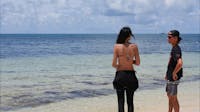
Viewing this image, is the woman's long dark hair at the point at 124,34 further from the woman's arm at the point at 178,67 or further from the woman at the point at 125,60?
the woman's arm at the point at 178,67

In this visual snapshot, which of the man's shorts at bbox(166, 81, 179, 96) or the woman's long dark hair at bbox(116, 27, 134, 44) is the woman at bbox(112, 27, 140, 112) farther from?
the man's shorts at bbox(166, 81, 179, 96)

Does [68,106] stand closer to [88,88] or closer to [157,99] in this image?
[157,99]

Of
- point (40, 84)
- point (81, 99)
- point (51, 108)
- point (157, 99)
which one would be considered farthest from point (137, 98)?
point (40, 84)

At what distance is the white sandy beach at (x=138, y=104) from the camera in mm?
11991

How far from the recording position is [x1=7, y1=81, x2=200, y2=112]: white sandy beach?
12.0 metres

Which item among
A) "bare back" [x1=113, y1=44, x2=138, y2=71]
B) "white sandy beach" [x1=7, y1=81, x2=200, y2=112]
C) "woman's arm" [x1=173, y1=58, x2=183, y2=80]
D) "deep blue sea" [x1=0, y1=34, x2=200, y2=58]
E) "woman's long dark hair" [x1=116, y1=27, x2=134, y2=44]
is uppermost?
"woman's long dark hair" [x1=116, y1=27, x2=134, y2=44]

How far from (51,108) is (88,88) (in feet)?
14.6

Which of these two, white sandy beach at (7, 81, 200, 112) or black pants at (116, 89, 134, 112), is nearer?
black pants at (116, 89, 134, 112)

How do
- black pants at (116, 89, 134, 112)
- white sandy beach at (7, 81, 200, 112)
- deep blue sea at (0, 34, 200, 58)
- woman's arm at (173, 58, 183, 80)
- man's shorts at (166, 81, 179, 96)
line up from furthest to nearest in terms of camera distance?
deep blue sea at (0, 34, 200, 58) < white sandy beach at (7, 81, 200, 112) < man's shorts at (166, 81, 179, 96) < woman's arm at (173, 58, 183, 80) < black pants at (116, 89, 134, 112)

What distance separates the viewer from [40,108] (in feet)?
41.0

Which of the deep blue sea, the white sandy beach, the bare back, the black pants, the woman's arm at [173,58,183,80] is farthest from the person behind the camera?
the deep blue sea

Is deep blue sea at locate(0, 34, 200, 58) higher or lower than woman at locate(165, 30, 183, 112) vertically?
lower

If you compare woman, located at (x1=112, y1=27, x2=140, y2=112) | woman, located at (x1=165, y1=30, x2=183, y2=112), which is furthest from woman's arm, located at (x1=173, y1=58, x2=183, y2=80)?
woman, located at (x1=112, y1=27, x2=140, y2=112)

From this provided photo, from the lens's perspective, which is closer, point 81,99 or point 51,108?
point 51,108
